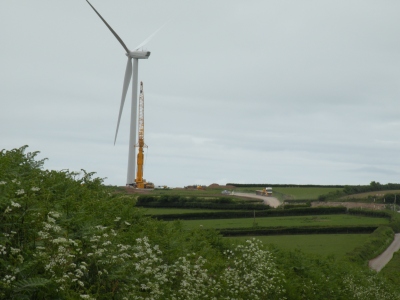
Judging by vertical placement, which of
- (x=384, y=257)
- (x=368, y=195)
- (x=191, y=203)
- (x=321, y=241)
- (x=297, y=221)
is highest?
(x=368, y=195)

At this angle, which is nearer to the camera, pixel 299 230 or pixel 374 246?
pixel 374 246

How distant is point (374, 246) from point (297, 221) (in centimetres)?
1747

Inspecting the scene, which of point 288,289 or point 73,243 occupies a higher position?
point 73,243

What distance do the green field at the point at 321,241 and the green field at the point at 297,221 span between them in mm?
5300

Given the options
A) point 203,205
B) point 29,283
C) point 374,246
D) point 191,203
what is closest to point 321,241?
point 374,246

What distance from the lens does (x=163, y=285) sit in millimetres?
20453

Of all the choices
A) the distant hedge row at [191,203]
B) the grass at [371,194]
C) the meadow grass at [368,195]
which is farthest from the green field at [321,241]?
the grass at [371,194]

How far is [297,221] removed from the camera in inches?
3725

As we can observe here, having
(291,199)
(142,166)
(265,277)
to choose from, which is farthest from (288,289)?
(142,166)

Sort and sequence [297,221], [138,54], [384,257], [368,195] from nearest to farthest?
[384,257], [297,221], [138,54], [368,195]

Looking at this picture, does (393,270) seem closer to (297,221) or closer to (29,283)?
(297,221)

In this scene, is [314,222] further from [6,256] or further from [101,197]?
[6,256]

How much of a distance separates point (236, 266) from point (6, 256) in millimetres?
12908

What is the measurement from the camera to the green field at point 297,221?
285 feet
